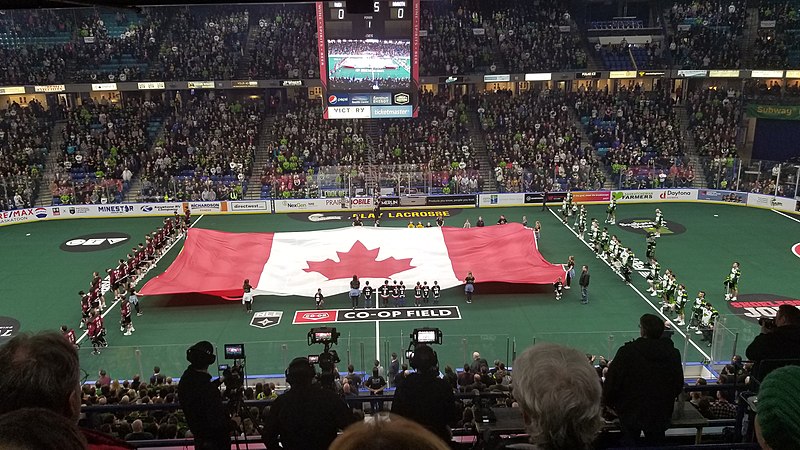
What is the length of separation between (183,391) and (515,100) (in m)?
39.0

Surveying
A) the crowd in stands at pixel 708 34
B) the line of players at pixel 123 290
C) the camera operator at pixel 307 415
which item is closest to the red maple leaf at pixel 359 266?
the line of players at pixel 123 290

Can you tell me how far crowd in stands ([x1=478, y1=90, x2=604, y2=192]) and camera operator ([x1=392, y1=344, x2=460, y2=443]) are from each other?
29.9 metres

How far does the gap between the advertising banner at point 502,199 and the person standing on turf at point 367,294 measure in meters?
15.0

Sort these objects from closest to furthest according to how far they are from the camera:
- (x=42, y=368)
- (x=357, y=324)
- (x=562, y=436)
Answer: (x=42, y=368) → (x=562, y=436) → (x=357, y=324)

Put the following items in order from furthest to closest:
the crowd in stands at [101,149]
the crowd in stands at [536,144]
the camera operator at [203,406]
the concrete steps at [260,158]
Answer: the concrete steps at [260,158] < the crowd in stands at [536,144] < the crowd in stands at [101,149] < the camera operator at [203,406]

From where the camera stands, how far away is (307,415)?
4609 mm

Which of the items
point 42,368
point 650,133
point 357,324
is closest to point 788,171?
point 650,133

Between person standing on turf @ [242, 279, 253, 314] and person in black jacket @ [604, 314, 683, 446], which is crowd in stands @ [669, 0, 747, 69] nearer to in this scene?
person standing on turf @ [242, 279, 253, 314]

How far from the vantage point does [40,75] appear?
127 ft

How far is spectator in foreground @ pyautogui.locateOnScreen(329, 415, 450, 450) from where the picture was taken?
5.44 ft

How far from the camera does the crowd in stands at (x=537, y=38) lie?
136 feet

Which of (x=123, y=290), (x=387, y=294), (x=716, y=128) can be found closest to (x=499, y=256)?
(x=387, y=294)

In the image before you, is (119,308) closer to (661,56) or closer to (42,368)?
(42,368)

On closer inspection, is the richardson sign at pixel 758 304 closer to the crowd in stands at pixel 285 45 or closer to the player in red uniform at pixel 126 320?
the player in red uniform at pixel 126 320
